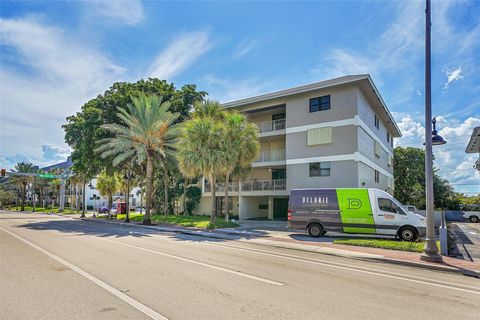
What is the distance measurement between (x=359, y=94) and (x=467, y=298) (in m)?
21.8

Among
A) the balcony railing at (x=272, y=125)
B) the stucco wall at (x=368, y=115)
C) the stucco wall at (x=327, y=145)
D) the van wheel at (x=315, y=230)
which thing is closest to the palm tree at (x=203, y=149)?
the van wheel at (x=315, y=230)

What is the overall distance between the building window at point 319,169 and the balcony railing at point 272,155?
3577 millimetres

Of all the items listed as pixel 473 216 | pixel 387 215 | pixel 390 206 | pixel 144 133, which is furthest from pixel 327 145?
pixel 473 216

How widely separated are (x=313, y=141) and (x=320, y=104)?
3326 millimetres

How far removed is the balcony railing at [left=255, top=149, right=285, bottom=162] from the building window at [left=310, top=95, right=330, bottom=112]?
4.97 metres

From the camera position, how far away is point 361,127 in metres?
26.1

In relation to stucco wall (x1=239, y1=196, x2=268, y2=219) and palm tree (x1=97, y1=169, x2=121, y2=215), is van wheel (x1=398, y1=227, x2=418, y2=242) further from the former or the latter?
palm tree (x1=97, y1=169, x2=121, y2=215)

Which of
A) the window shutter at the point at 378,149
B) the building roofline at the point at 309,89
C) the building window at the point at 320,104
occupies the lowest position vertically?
the window shutter at the point at 378,149

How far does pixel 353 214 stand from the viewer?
1650 centimetres

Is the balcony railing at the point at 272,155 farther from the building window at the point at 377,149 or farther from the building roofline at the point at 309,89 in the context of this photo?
the building window at the point at 377,149

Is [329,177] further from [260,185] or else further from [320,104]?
[260,185]

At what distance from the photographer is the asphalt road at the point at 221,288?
17.5 feet

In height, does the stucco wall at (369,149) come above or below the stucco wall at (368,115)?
below

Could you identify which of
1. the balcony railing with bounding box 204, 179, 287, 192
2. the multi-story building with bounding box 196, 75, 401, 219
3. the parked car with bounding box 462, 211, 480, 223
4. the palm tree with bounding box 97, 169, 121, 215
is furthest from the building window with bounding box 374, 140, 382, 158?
the palm tree with bounding box 97, 169, 121, 215
